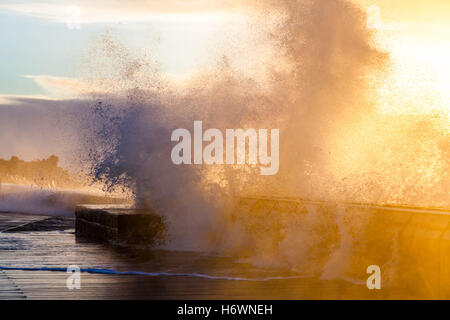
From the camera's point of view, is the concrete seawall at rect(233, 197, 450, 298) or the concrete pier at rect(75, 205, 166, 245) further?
the concrete pier at rect(75, 205, 166, 245)

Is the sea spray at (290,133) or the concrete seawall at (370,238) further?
the sea spray at (290,133)

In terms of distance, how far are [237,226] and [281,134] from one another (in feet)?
17.2

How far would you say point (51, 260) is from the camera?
32.5 ft

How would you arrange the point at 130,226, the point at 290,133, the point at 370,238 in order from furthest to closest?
1. the point at 290,133
2. the point at 130,226
3. the point at 370,238

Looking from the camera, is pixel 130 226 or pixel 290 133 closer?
pixel 130 226

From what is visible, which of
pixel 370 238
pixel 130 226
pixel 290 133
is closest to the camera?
pixel 370 238

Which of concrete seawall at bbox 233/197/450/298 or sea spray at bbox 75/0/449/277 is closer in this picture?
concrete seawall at bbox 233/197/450/298

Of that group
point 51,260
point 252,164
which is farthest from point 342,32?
point 51,260
